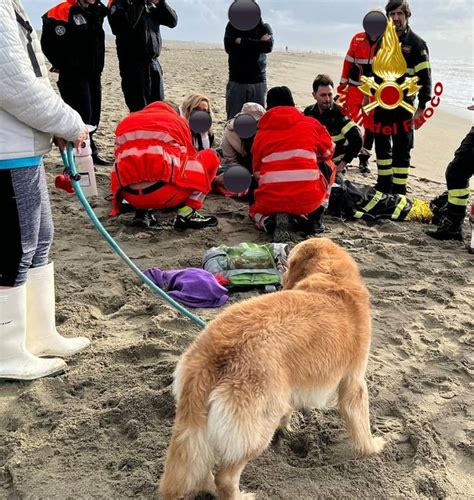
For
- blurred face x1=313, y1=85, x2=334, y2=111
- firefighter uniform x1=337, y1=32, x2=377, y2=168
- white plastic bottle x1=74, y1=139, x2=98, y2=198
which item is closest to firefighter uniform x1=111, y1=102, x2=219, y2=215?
white plastic bottle x1=74, y1=139, x2=98, y2=198

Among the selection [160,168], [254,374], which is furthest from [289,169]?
[254,374]

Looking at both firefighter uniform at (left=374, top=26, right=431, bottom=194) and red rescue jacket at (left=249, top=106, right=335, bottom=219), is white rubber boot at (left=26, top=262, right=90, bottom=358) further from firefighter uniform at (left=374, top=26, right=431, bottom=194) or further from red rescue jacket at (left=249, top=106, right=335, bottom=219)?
firefighter uniform at (left=374, top=26, right=431, bottom=194)

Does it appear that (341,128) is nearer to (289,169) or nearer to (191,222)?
(289,169)

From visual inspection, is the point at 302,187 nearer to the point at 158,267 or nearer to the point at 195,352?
the point at 158,267

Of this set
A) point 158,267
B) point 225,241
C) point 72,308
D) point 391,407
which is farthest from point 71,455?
point 225,241

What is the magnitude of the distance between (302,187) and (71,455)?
3215 mm

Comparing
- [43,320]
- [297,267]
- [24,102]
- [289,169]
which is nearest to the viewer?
[24,102]

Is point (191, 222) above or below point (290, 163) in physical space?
below

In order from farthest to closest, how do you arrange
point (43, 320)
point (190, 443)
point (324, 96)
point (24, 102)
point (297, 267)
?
point (324, 96)
point (43, 320)
point (297, 267)
point (24, 102)
point (190, 443)

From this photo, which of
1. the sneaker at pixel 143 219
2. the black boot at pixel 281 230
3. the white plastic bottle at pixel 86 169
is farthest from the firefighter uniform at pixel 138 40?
the black boot at pixel 281 230

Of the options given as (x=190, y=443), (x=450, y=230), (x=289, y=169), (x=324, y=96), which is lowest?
(x=450, y=230)

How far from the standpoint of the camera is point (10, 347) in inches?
118

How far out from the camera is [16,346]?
9.87ft

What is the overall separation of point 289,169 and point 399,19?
Result: 244 cm
